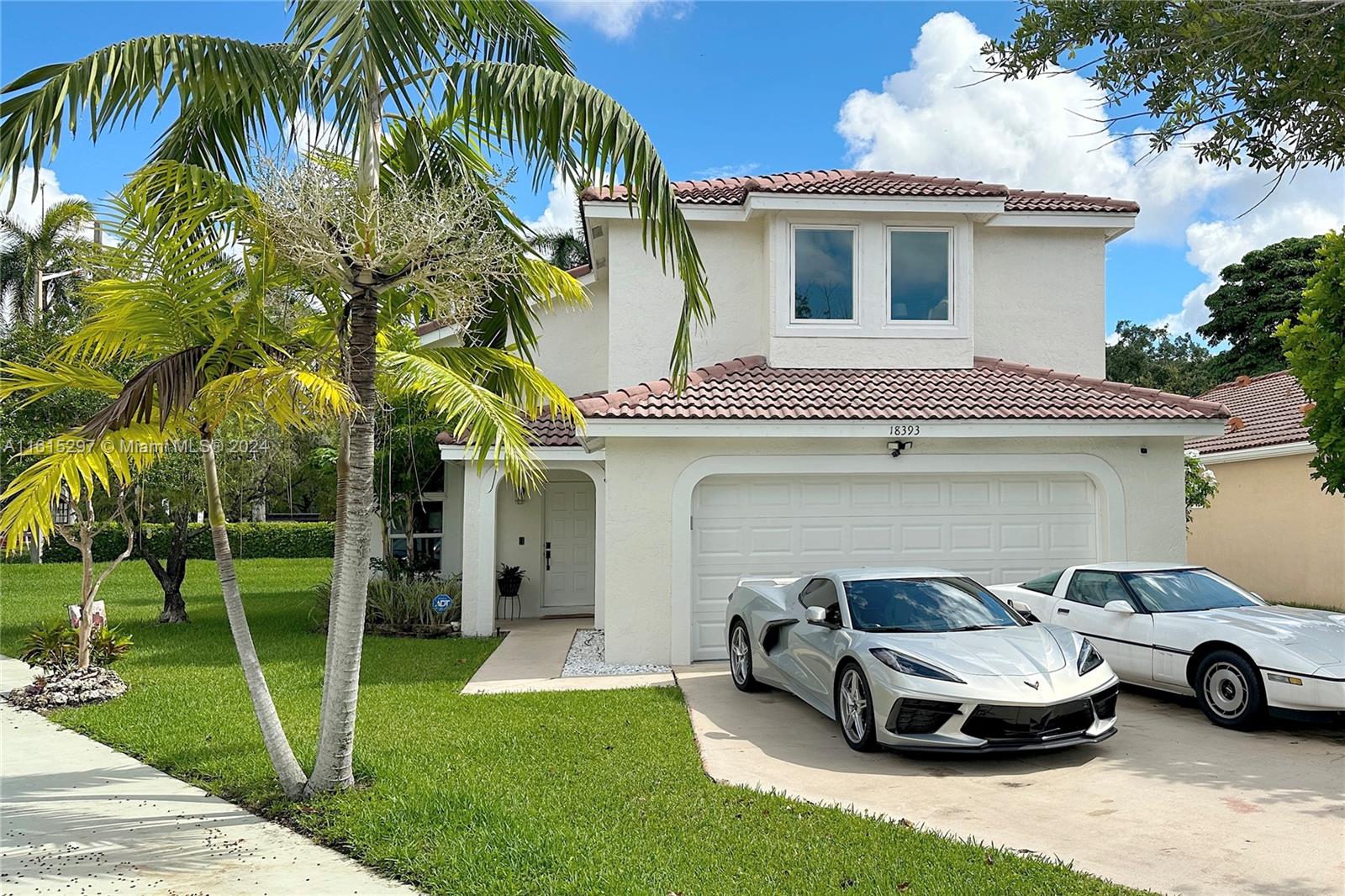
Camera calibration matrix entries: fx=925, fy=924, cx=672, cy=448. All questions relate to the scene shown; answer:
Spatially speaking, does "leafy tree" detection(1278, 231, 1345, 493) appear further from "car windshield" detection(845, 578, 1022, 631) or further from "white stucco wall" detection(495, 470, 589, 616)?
"white stucco wall" detection(495, 470, 589, 616)

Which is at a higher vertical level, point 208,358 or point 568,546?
point 208,358

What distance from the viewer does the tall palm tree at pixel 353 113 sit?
534cm

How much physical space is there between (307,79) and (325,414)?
7.32 ft

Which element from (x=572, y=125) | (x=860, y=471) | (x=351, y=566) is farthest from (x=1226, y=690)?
(x=351, y=566)

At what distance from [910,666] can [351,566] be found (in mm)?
4053

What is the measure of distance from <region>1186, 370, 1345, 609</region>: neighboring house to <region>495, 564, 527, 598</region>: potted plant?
1334 cm

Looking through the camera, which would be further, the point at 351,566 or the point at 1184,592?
the point at 1184,592

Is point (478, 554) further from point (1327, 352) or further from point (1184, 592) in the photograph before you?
point (1327, 352)

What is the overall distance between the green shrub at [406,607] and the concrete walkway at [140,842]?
681 cm

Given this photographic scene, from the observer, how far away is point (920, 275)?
44.5ft

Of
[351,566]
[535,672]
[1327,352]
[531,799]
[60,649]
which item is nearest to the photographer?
[531,799]

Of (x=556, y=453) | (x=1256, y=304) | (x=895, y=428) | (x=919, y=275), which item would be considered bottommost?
(x=556, y=453)

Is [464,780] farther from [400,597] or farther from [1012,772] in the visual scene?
[400,597]

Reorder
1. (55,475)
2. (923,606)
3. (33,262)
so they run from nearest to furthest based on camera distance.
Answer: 1. (55,475)
2. (923,606)
3. (33,262)
